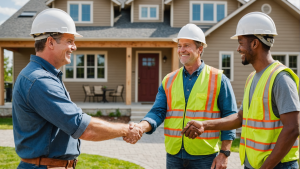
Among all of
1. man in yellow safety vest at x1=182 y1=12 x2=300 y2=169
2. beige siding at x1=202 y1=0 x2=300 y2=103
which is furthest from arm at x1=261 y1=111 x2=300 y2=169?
beige siding at x1=202 y1=0 x2=300 y2=103

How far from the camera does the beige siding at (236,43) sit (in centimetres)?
1432

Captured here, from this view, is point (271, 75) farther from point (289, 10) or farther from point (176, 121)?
point (289, 10)

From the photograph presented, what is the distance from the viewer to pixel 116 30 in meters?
14.8

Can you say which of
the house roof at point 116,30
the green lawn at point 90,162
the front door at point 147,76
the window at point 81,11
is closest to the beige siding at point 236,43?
the house roof at point 116,30

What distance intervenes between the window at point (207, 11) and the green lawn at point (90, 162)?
36.6 feet

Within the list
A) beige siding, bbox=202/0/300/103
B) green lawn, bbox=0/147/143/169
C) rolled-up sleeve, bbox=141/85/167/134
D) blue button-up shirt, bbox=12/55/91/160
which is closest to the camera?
blue button-up shirt, bbox=12/55/91/160

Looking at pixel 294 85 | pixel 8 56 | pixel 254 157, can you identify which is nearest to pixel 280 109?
pixel 294 85

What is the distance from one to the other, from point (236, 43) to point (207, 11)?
2.67 m

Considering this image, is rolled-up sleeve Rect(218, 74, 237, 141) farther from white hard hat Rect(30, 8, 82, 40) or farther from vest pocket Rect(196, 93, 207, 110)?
white hard hat Rect(30, 8, 82, 40)

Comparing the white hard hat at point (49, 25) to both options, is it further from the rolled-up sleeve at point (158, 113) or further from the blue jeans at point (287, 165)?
the blue jeans at point (287, 165)

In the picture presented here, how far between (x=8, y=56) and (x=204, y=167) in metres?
43.3

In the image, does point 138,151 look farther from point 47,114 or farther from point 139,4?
point 139,4

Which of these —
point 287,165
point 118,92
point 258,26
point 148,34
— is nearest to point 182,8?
point 148,34

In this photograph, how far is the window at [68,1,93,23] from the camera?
1547 centimetres
